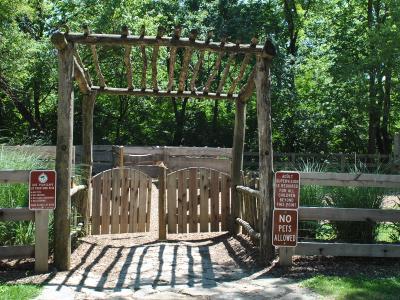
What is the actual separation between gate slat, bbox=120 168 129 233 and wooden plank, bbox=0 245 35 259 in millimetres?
3082

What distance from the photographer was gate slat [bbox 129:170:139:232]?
30.5ft

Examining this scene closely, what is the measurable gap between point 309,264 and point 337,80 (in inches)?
609

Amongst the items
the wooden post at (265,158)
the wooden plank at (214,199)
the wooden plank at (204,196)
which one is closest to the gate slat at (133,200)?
the wooden plank at (204,196)

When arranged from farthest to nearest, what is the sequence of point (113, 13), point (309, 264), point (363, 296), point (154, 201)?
1. point (113, 13)
2. point (154, 201)
3. point (309, 264)
4. point (363, 296)

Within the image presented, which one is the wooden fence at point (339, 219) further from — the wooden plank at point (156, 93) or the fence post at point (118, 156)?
the fence post at point (118, 156)

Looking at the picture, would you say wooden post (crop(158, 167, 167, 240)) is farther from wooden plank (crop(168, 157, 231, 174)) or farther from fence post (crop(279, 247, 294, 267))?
wooden plank (crop(168, 157, 231, 174))

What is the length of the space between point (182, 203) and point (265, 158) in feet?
9.18

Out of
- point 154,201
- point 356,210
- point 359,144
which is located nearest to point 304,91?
point 359,144

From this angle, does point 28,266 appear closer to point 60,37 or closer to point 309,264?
point 60,37

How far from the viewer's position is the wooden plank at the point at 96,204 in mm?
8945

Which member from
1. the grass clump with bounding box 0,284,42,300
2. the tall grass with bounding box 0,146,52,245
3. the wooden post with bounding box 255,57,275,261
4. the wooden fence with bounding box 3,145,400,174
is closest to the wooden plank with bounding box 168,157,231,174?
the wooden fence with bounding box 3,145,400,174

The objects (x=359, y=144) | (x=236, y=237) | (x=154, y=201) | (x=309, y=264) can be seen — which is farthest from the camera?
(x=359, y=144)

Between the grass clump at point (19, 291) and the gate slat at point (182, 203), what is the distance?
3954mm

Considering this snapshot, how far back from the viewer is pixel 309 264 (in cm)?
668
